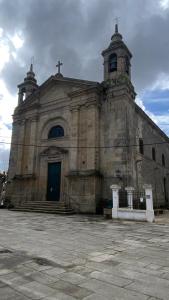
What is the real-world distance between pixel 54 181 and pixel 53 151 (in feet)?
→ 7.39

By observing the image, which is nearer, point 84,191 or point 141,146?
point 84,191

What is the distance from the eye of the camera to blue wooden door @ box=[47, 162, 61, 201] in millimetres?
17938

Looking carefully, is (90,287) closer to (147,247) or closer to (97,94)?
(147,247)

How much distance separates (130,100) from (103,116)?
2271 mm

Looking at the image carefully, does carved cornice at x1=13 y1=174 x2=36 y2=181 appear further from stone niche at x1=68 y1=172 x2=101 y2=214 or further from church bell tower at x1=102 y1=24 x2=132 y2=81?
church bell tower at x1=102 y1=24 x2=132 y2=81

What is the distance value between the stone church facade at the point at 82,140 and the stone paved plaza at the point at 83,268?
29.6 ft

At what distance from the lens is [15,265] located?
4488 mm

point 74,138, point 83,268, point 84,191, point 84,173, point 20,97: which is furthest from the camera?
point 20,97

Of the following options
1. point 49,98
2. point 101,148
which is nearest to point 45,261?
point 101,148

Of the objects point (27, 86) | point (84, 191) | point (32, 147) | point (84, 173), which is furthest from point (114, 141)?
point (27, 86)

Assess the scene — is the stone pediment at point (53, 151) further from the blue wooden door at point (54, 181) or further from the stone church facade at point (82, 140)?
the blue wooden door at point (54, 181)

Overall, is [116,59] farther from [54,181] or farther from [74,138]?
[54,181]

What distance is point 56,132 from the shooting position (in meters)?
19.5

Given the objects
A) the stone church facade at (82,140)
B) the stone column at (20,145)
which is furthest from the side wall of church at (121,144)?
the stone column at (20,145)
